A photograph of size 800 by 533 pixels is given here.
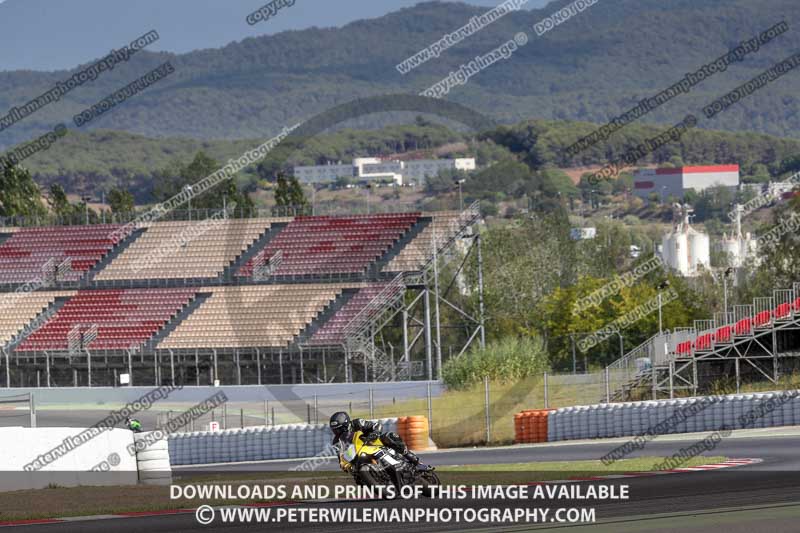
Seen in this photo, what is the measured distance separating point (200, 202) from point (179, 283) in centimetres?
6195

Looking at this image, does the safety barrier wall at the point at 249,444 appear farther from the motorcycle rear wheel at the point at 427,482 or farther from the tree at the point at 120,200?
the tree at the point at 120,200

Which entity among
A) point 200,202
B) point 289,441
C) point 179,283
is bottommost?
point 289,441

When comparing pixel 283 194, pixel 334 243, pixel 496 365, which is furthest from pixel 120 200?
pixel 496 365

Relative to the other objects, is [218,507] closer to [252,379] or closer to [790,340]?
[790,340]

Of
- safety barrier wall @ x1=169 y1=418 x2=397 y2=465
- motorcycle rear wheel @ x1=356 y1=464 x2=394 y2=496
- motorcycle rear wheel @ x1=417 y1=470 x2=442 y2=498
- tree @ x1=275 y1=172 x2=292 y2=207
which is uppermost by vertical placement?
tree @ x1=275 y1=172 x2=292 y2=207

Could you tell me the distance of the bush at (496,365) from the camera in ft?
163

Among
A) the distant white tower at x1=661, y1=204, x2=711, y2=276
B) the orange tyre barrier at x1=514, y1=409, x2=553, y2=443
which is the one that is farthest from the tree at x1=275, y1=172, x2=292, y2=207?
the distant white tower at x1=661, y1=204, x2=711, y2=276

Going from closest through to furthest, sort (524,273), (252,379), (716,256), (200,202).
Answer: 1. (252,379)
2. (524,273)
3. (200,202)
4. (716,256)

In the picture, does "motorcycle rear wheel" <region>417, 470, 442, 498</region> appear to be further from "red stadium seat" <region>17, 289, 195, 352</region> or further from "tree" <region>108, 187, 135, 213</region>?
"tree" <region>108, 187, 135, 213</region>

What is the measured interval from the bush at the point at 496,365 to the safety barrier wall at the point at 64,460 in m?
24.1

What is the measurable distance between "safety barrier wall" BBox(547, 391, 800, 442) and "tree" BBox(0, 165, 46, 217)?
7241 cm

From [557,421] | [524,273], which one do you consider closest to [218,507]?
[557,421]

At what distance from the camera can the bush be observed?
1957 inches

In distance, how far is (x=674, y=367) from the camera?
45.8 m
